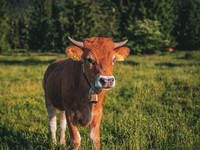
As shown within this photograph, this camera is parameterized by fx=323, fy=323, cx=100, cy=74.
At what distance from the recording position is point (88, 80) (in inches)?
197

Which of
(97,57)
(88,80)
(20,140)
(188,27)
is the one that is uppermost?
(97,57)

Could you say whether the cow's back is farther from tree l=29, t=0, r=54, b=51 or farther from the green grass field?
tree l=29, t=0, r=54, b=51

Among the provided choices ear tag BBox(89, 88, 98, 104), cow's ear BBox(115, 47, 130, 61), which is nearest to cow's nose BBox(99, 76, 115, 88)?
ear tag BBox(89, 88, 98, 104)

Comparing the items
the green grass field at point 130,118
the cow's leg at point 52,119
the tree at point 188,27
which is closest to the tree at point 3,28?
the tree at point 188,27

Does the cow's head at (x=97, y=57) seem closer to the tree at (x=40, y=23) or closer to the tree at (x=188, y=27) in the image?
the tree at (x=188, y=27)

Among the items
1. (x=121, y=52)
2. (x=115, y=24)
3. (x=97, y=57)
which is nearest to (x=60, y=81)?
(x=121, y=52)

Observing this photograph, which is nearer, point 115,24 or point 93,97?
point 93,97

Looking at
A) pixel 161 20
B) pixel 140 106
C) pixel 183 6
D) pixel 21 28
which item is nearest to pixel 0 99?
pixel 140 106

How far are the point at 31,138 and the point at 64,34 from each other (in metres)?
47.7

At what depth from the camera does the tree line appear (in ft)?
153

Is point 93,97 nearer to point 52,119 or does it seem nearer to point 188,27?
point 52,119

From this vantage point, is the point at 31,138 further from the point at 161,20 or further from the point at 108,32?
the point at 108,32

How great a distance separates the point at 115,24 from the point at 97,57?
52.2 meters

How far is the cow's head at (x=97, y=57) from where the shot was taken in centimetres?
442
